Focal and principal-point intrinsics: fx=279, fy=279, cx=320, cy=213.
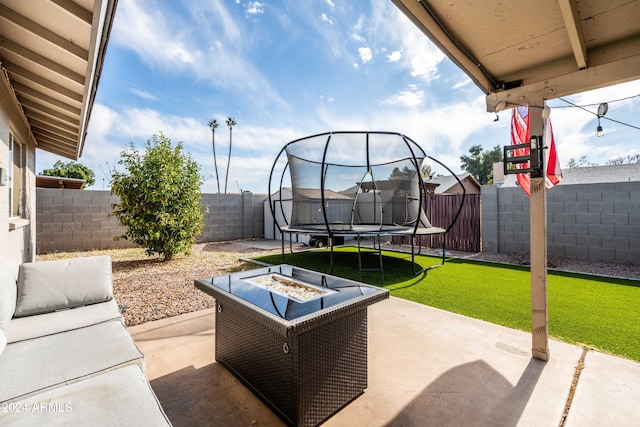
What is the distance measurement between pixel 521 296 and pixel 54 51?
5547mm

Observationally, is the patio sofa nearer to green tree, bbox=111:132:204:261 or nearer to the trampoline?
green tree, bbox=111:132:204:261

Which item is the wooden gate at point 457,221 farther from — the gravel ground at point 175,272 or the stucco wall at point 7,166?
the stucco wall at point 7,166

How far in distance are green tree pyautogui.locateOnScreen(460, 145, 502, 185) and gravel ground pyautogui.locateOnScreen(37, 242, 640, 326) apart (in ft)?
84.6

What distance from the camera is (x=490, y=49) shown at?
A: 212cm

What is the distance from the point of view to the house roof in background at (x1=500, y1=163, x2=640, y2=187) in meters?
9.87

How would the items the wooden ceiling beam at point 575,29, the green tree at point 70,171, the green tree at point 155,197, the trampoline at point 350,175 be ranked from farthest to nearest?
the green tree at point 70,171 < the trampoline at point 350,175 < the green tree at point 155,197 < the wooden ceiling beam at point 575,29

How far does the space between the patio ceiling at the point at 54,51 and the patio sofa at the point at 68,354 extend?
172 cm

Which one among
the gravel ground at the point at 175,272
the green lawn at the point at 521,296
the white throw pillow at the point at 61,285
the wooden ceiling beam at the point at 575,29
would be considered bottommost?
the green lawn at the point at 521,296

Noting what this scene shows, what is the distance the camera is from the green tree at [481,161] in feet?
92.3

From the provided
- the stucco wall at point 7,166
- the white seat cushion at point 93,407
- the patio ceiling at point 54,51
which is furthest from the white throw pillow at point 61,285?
the patio ceiling at point 54,51

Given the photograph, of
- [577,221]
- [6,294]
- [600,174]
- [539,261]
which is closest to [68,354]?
[6,294]

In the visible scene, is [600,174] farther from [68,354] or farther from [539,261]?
[68,354]

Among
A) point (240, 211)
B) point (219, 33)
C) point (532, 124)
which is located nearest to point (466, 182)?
point (240, 211)

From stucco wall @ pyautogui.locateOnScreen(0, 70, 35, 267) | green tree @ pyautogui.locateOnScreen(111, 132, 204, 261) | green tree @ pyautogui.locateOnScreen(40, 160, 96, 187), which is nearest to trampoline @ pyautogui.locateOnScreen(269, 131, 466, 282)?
green tree @ pyautogui.locateOnScreen(111, 132, 204, 261)
